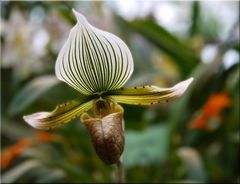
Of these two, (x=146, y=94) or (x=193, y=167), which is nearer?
(x=146, y=94)

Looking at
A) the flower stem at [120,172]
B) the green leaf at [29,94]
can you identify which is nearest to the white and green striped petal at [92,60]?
the flower stem at [120,172]

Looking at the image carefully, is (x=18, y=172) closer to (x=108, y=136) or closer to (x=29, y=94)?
(x=29, y=94)

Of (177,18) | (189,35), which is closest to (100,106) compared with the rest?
(189,35)

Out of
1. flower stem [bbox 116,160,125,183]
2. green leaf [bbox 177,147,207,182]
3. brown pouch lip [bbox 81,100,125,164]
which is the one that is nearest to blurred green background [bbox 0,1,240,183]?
green leaf [bbox 177,147,207,182]

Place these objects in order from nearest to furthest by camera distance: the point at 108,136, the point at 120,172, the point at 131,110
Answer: the point at 108,136 → the point at 120,172 → the point at 131,110

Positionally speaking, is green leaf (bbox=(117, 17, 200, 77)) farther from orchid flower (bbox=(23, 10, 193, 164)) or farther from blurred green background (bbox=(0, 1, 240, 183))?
orchid flower (bbox=(23, 10, 193, 164))

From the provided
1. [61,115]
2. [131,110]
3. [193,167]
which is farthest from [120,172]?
[131,110]

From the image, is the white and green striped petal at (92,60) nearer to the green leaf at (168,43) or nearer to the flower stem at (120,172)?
the flower stem at (120,172)

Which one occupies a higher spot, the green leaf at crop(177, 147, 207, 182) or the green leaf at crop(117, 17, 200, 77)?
the green leaf at crop(117, 17, 200, 77)
